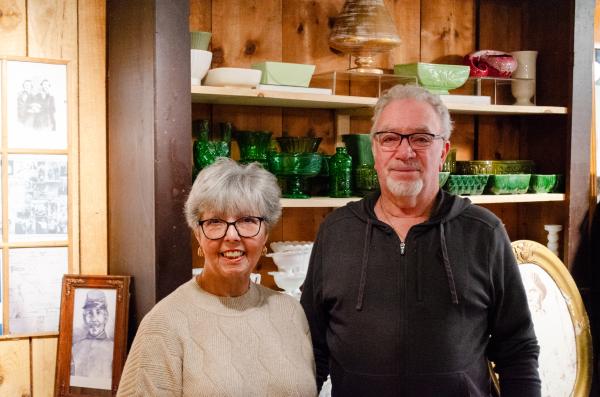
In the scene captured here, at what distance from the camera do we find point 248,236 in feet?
5.41

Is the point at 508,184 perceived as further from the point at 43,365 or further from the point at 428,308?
the point at 43,365

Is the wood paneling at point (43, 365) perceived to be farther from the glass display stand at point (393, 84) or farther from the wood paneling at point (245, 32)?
the glass display stand at point (393, 84)

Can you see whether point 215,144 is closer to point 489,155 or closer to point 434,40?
point 434,40

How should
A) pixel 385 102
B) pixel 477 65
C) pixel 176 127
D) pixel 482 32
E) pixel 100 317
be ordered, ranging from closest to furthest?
pixel 385 102 → pixel 176 127 → pixel 100 317 → pixel 477 65 → pixel 482 32

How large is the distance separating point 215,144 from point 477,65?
51.8 inches

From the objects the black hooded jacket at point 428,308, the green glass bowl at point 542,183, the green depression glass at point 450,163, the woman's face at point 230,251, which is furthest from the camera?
the green glass bowl at point 542,183

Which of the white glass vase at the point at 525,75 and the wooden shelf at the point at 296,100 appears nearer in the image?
the wooden shelf at the point at 296,100

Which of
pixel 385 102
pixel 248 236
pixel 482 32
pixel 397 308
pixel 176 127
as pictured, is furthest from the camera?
pixel 482 32

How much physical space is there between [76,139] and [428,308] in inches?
54.0

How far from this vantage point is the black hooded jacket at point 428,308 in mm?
1878

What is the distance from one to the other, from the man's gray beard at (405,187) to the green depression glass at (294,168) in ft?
2.11

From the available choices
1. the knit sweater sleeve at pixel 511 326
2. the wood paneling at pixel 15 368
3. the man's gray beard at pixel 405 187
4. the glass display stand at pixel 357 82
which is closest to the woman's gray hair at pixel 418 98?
the man's gray beard at pixel 405 187

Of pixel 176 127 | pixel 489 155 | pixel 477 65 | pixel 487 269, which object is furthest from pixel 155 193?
pixel 489 155

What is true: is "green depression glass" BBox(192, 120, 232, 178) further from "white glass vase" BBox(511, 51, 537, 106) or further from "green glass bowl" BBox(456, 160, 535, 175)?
"white glass vase" BBox(511, 51, 537, 106)
